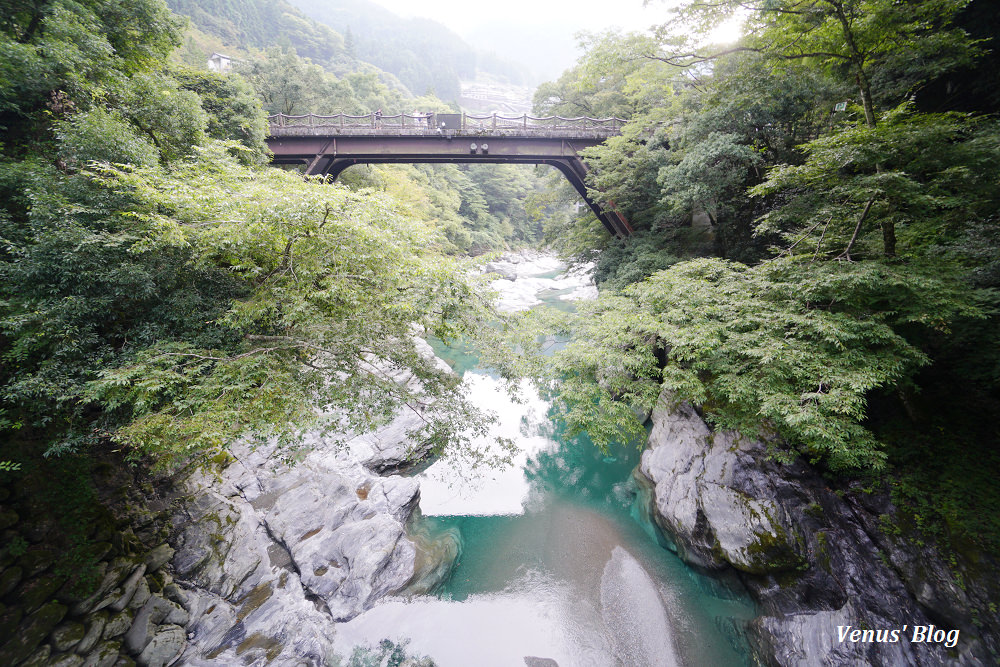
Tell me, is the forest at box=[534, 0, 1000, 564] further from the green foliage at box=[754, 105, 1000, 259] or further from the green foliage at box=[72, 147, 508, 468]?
the green foliage at box=[72, 147, 508, 468]

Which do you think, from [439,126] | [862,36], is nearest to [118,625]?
[862,36]

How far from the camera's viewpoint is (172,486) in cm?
511

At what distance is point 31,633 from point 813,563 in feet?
A: 30.0

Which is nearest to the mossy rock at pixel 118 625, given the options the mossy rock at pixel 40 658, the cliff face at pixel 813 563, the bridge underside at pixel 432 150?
the mossy rock at pixel 40 658

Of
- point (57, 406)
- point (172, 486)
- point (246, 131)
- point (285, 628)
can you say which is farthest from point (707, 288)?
point (246, 131)

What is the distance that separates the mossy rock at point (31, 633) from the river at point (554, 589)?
3.04 m

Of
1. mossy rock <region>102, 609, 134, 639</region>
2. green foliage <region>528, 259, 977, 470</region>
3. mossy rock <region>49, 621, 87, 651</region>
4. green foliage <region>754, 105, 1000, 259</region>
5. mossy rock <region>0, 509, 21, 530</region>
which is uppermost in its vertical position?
green foliage <region>754, 105, 1000, 259</region>

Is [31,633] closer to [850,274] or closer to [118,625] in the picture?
[118,625]

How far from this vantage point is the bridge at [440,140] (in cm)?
1150

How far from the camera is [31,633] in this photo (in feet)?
11.0

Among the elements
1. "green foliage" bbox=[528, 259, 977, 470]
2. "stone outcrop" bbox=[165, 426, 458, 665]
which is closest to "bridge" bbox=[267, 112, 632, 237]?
"green foliage" bbox=[528, 259, 977, 470]

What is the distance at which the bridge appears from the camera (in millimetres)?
11500

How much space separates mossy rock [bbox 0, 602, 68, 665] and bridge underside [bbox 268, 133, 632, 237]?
12.0 metres

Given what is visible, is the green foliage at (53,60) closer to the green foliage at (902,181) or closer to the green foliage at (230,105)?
the green foliage at (230,105)
